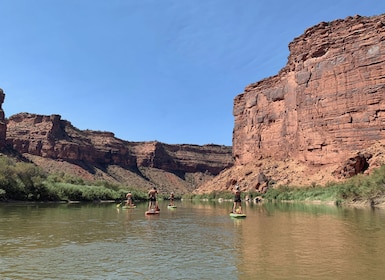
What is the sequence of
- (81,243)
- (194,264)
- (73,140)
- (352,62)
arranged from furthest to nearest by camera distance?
(73,140), (352,62), (81,243), (194,264)

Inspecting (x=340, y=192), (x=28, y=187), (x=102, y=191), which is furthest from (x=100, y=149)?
(x=340, y=192)

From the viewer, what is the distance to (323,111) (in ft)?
224

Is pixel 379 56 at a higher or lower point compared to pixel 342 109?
higher

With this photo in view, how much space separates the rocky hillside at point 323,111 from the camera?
2378 inches

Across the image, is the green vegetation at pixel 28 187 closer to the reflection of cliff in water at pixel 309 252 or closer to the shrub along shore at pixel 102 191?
the shrub along shore at pixel 102 191

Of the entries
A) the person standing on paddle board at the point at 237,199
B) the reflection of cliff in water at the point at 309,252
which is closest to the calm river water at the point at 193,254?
the reflection of cliff in water at the point at 309,252

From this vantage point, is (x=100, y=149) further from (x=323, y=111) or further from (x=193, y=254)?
(x=193, y=254)

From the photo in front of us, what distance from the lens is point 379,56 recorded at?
61.1 m

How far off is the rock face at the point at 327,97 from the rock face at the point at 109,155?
59.3 metres

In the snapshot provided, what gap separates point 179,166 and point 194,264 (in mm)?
151534

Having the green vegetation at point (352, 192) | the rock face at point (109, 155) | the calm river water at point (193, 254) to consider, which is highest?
the rock face at point (109, 155)

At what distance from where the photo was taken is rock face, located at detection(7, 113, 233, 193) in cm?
11900

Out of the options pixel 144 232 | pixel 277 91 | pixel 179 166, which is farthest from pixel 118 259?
pixel 179 166

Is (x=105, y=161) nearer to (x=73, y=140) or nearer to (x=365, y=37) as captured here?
(x=73, y=140)
